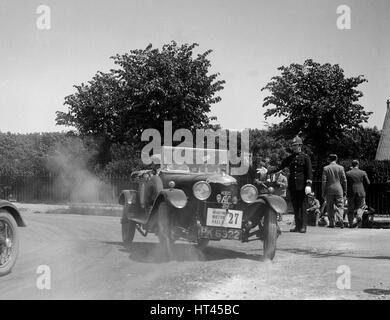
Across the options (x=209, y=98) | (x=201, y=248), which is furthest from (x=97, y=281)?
(x=209, y=98)

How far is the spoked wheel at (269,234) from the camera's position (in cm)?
793

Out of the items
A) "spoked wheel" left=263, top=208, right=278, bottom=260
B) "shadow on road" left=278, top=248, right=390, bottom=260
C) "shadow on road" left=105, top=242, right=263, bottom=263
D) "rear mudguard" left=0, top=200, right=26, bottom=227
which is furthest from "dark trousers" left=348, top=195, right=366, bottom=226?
"rear mudguard" left=0, top=200, right=26, bottom=227

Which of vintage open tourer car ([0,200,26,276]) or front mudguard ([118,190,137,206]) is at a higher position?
front mudguard ([118,190,137,206])

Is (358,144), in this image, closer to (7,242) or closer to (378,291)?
(378,291)

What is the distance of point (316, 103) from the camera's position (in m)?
23.6

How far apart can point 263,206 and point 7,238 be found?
11.7 ft

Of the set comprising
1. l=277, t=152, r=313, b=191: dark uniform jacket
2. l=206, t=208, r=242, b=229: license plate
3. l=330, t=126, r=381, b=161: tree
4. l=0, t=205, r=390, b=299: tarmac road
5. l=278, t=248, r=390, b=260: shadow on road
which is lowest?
l=278, t=248, r=390, b=260: shadow on road

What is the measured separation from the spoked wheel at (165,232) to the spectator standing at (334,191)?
255 inches

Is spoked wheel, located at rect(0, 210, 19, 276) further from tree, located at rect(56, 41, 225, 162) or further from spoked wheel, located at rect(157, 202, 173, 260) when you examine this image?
tree, located at rect(56, 41, 225, 162)

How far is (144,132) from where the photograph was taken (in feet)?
71.8

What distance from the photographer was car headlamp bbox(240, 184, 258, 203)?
324 inches

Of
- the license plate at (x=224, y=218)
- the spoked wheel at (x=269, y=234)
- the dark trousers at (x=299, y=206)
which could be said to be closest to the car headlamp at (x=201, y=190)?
the license plate at (x=224, y=218)

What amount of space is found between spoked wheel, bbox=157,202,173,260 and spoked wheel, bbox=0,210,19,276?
2.10 meters

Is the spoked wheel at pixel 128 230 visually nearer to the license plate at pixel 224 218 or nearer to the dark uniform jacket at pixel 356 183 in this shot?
the license plate at pixel 224 218
